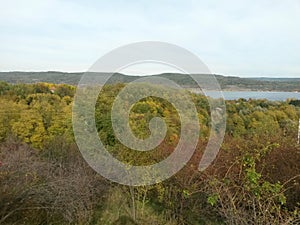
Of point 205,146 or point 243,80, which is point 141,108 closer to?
point 205,146

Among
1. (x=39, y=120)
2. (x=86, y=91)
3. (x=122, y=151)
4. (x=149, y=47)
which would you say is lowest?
(x=39, y=120)

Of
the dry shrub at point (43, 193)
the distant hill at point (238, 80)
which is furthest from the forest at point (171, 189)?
the distant hill at point (238, 80)

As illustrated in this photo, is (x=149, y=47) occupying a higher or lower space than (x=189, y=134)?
higher

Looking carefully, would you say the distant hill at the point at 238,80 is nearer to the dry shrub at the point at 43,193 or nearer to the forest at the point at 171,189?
the forest at the point at 171,189

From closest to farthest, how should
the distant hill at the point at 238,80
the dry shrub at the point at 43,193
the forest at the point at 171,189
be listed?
the forest at the point at 171,189 < the dry shrub at the point at 43,193 < the distant hill at the point at 238,80

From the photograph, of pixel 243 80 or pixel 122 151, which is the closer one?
pixel 122 151

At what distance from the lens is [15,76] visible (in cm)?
1894

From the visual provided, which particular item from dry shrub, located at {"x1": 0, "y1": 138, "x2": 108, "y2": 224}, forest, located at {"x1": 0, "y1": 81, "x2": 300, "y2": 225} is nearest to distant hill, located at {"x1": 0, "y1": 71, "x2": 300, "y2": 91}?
forest, located at {"x1": 0, "y1": 81, "x2": 300, "y2": 225}

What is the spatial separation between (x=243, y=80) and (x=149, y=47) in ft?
44.8

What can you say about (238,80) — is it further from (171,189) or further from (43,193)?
(43,193)

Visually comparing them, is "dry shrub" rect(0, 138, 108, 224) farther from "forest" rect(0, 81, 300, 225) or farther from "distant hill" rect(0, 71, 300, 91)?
"distant hill" rect(0, 71, 300, 91)

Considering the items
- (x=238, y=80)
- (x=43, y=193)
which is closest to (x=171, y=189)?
(x=43, y=193)

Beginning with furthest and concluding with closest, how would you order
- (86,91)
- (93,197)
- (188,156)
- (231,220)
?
(86,91)
(93,197)
(188,156)
(231,220)

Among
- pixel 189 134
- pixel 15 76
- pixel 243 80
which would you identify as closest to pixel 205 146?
pixel 189 134
